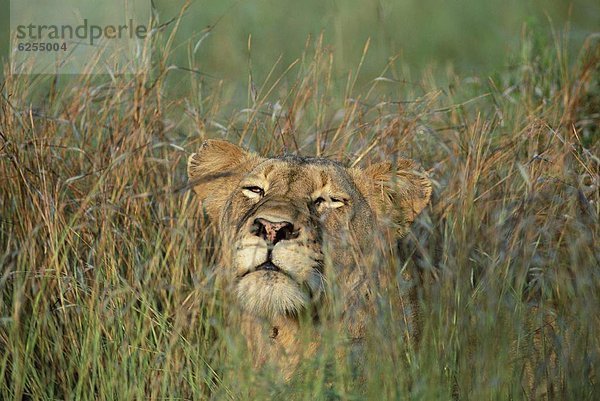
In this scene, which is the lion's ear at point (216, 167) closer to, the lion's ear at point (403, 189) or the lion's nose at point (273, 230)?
the lion's ear at point (403, 189)

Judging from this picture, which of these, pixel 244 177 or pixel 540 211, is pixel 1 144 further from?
pixel 540 211

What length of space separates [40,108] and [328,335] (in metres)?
2.62

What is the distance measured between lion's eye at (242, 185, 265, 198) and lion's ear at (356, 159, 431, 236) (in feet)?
1.48

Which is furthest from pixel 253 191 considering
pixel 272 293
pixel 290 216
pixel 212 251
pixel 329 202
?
pixel 272 293

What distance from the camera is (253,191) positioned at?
16.3 ft

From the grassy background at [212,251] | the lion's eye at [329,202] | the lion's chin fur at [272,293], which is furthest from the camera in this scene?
the lion's eye at [329,202]

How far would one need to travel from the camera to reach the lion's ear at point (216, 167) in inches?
205

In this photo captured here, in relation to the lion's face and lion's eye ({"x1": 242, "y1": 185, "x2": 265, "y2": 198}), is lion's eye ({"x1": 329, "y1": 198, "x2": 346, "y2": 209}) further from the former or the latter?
lion's eye ({"x1": 242, "y1": 185, "x2": 265, "y2": 198})

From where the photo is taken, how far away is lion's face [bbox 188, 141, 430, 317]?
4.37 m

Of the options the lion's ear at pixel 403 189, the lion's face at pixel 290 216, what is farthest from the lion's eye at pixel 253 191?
the lion's ear at pixel 403 189

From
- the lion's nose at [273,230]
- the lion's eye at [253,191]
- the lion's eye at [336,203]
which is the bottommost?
the lion's nose at [273,230]

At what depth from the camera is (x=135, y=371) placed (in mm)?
4492

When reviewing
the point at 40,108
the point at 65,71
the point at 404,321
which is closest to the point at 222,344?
the point at 404,321

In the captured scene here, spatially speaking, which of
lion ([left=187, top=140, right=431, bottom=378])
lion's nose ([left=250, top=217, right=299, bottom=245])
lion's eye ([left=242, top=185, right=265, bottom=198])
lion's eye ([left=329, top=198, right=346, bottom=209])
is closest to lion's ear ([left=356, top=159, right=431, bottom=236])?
lion ([left=187, top=140, right=431, bottom=378])
